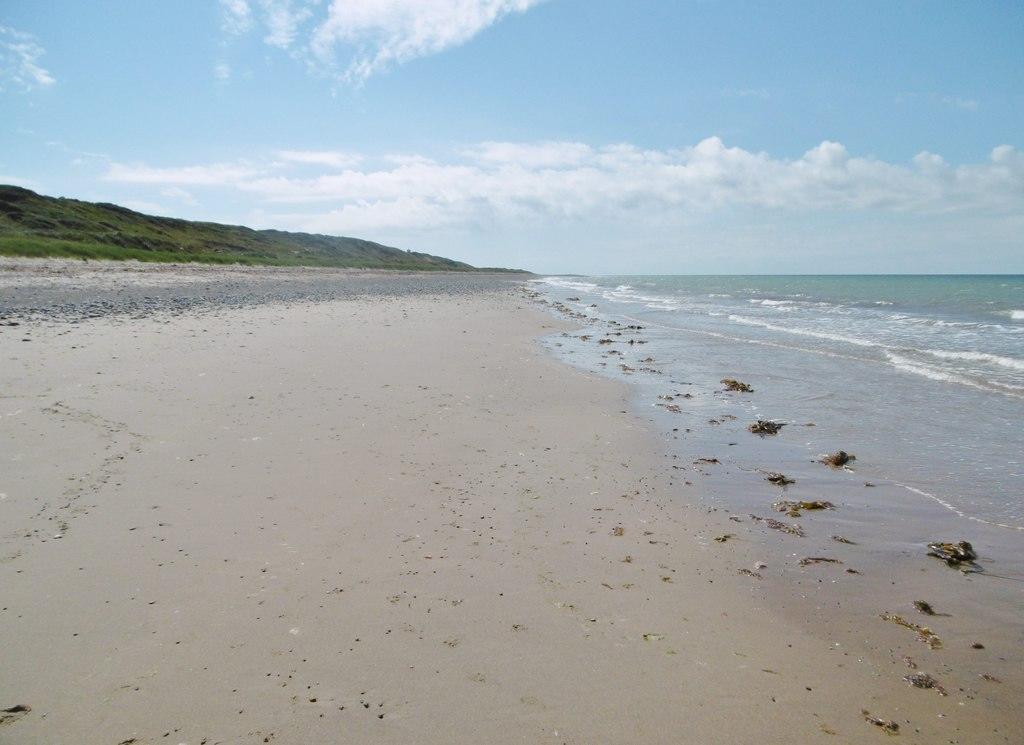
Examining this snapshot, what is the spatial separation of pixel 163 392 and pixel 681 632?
7513mm

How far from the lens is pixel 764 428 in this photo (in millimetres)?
8070

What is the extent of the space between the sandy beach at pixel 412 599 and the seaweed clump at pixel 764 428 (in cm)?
151

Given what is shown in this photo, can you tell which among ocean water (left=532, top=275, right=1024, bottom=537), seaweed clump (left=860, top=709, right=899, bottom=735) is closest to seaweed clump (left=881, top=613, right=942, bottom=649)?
seaweed clump (left=860, top=709, right=899, bottom=735)

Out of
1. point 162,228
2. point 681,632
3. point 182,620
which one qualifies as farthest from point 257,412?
point 162,228

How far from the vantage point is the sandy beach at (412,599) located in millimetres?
2762

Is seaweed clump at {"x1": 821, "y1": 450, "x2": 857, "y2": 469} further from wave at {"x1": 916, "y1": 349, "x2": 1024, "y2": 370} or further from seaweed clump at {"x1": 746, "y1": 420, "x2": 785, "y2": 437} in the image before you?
wave at {"x1": 916, "y1": 349, "x2": 1024, "y2": 370}

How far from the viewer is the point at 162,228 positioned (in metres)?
60.2

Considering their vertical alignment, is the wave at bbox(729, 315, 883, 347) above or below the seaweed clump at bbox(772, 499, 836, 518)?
above

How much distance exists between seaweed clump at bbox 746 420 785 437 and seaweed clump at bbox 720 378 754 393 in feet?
7.95

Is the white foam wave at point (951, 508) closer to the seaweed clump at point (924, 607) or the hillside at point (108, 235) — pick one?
the seaweed clump at point (924, 607)

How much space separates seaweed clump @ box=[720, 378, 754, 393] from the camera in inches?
422

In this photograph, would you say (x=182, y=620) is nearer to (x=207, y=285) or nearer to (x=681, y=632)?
(x=681, y=632)

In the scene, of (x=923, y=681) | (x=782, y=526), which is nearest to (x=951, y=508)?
(x=782, y=526)

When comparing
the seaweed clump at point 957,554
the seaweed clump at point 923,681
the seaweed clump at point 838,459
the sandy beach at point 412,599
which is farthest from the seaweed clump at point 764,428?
the seaweed clump at point 923,681
